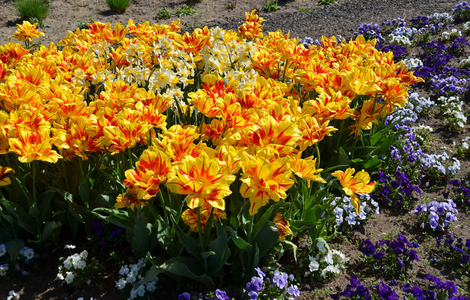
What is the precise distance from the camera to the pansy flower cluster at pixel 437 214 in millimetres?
2992

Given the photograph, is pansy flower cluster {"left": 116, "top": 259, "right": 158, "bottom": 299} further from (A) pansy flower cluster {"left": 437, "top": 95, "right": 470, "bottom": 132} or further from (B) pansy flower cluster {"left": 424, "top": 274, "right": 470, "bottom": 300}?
(A) pansy flower cluster {"left": 437, "top": 95, "right": 470, "bottom": 132}

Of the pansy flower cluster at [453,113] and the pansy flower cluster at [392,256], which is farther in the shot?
the pansy flower cluster at [453,113]

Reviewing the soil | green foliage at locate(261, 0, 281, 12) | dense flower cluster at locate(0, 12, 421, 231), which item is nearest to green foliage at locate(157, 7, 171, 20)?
the soil

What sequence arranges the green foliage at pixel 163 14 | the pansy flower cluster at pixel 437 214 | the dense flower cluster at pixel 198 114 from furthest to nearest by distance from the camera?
the green foliage at pixel 163 14 < the pansy flower cluster at pixel 437 214 < the dense flower cluster at pixel 198 114

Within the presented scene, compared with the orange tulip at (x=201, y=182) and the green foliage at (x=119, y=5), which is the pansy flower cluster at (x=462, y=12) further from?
the orange tulip at (x=201, y=182)

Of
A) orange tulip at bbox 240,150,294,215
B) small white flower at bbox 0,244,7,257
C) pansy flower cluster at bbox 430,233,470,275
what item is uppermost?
orange tulip at bbox 240,150,294,215

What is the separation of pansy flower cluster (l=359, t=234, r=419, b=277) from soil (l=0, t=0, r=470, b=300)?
8cm

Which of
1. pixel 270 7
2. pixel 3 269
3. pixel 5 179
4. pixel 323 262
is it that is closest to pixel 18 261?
pixel 3 269

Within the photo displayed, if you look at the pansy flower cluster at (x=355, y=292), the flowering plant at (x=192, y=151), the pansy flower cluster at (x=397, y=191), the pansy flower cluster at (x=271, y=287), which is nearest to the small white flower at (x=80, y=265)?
the flowering plant at (x=192, y=151)

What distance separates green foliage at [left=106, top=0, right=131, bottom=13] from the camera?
24.9ft

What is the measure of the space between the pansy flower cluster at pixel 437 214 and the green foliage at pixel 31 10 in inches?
261

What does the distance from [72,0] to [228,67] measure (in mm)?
6060

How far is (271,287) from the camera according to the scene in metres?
2.32

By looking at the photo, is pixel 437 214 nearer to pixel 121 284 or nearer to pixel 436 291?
pixel 436 291
